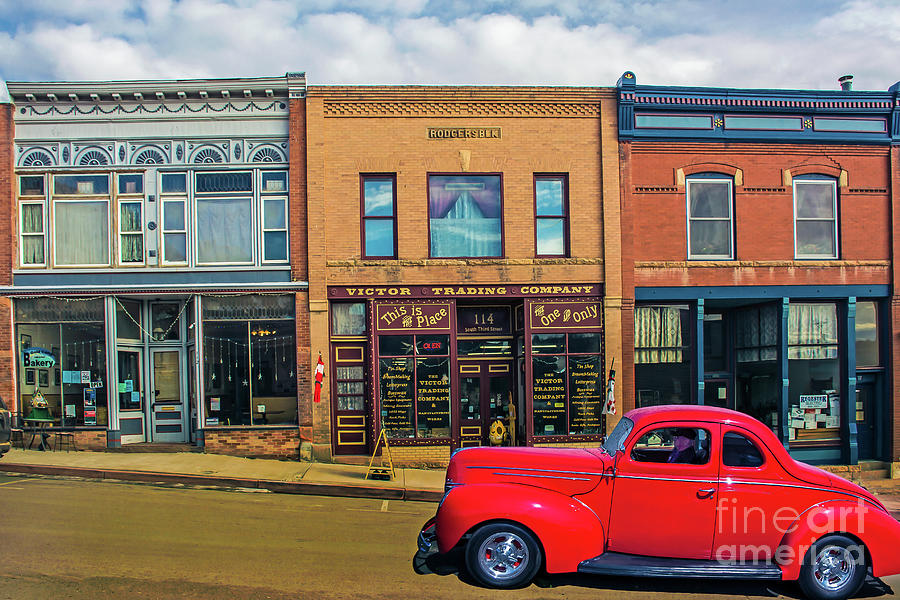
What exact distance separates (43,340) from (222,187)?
206 inches

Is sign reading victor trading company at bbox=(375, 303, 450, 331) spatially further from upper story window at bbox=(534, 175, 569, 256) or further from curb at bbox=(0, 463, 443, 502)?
curb at bbox=(0, 463, 443, 502)

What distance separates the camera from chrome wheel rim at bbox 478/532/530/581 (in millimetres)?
7074

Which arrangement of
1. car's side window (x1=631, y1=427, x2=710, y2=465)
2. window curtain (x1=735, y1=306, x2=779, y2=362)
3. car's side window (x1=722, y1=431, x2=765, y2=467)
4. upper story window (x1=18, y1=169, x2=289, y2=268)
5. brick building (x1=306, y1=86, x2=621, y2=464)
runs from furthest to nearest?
window curtain (x1=735, y1=306, x2=779, y2=362) → upper story window (x1=18, y1=169, x2=289, y2=268) → brick building (x1=306, y1=86, x2=621, y2=464) → car's side window (x1=631, y1=427, x2=710, y2=465) → car's side window (x1=722, y1=431, x2=765, y2=467)

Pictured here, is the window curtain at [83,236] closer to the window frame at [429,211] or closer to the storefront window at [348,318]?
the storefront window at [348,318]

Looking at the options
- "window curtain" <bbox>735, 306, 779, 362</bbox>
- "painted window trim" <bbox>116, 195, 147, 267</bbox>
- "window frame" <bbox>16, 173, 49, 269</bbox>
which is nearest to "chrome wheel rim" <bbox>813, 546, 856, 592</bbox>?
"window curtain" <bbox>735, 306, 779, 362</bbox>

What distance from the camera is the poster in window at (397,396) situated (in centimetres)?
1588

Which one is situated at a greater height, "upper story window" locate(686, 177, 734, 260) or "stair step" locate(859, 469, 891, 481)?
"upper story window" locate(686, 177, 734, 260)

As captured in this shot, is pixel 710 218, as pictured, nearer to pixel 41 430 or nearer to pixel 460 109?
pixel 460 109

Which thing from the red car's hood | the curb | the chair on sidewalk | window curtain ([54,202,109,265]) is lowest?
the curb

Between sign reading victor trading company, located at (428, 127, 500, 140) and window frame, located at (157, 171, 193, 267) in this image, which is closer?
window frame, located at (157, 171, 193, 267)

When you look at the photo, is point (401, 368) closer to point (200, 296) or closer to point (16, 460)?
point (200, 296)

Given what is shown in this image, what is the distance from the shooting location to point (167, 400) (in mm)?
16516

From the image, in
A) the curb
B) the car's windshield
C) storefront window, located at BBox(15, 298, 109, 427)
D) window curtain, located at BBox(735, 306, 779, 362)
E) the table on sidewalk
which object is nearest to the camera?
the car's windshield

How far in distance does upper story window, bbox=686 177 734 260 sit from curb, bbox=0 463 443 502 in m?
8.63
